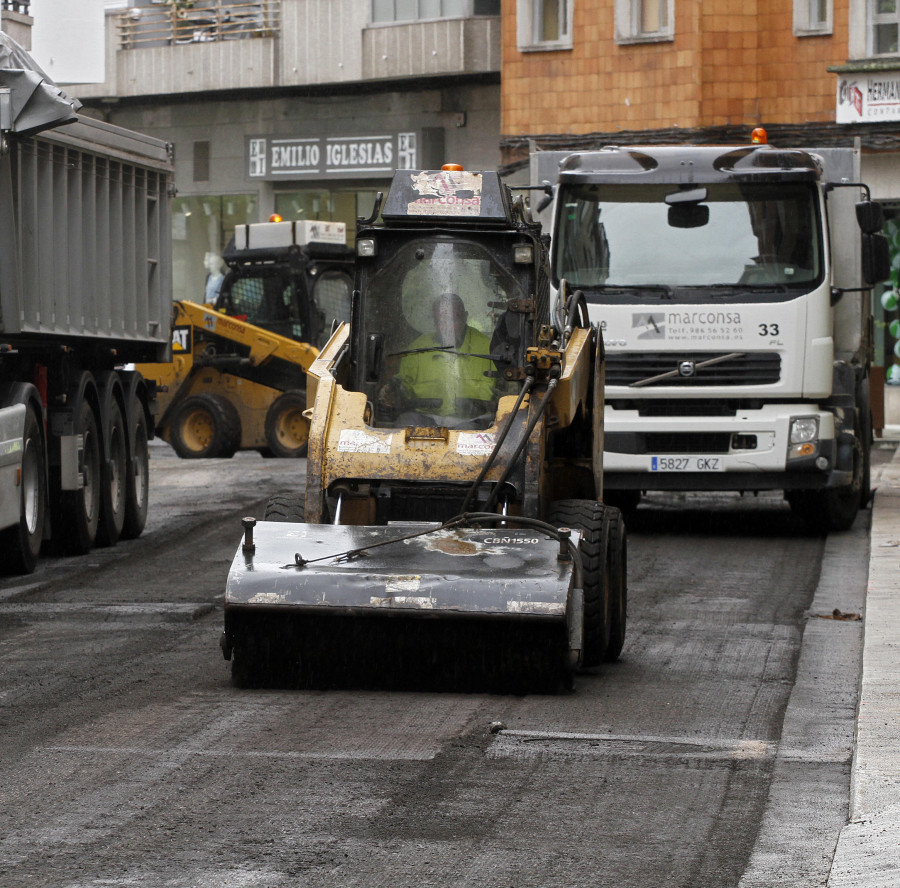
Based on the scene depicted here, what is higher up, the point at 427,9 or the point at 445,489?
the point at 427,9

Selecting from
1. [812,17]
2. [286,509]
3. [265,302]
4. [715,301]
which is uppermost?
[812,17]

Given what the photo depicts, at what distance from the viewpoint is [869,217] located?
15.3 m

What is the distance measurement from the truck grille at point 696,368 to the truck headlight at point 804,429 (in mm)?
378

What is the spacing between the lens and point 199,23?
35.7m

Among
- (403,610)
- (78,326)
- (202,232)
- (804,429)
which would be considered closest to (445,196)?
(403,610)

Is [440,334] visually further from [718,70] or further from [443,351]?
[718,70]

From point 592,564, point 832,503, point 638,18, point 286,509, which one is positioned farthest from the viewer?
point 638,18

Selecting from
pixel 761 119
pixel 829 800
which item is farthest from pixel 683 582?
pixel 761 119

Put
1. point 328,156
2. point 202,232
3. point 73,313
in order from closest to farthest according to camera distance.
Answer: point 73,313 → point 328,156 → point 202,232

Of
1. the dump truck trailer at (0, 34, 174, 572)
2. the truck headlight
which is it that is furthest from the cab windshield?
the truck headlight

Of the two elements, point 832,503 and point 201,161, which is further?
point 201,161

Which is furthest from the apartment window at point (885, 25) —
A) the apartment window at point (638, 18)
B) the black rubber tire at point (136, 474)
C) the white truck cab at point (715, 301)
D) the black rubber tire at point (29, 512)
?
the black rubber tire at point (29, 512)

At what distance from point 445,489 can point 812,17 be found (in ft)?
71.9

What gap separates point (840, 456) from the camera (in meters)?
15.3
